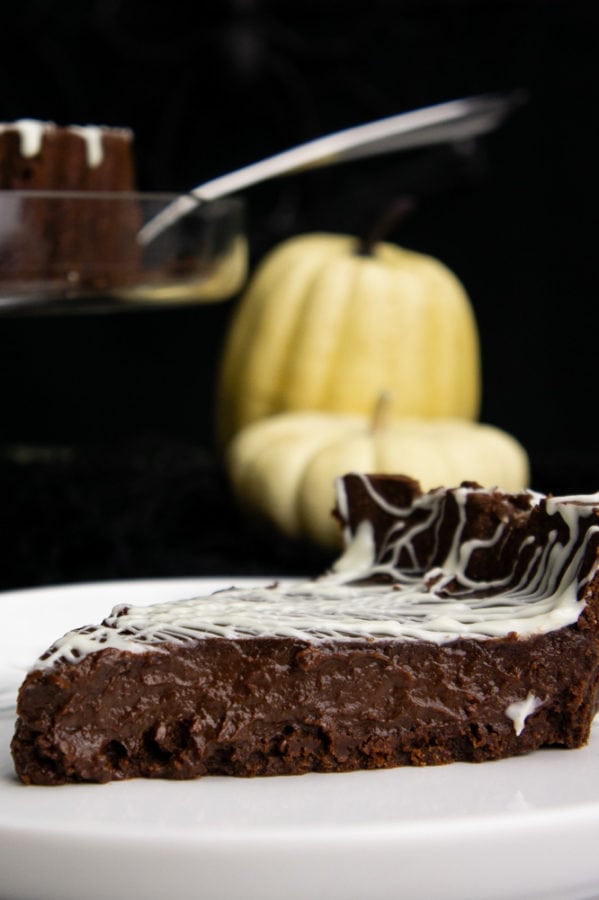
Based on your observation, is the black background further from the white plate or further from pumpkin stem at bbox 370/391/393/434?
the white plate

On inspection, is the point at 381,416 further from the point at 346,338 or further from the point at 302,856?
the point at 302,856

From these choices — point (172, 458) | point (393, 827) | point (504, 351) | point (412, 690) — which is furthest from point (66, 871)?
point (504, 351)

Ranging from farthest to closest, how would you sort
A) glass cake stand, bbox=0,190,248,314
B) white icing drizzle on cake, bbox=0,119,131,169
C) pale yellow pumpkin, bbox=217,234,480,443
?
pale yellow pumpkin, bbox=217,234,480,443
white icing drizzle on cake, bbox=0,119,131,169
glass cake stand, bbox=0,190,248,314

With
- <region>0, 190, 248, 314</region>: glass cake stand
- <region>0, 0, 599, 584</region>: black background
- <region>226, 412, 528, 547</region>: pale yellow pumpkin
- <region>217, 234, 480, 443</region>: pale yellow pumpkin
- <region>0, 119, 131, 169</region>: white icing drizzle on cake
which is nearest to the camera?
<region>0, 190, 248, 314</region>: glass cake stand

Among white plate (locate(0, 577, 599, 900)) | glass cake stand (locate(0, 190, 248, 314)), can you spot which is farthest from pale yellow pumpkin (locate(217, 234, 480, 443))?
white plate (locate(0, 577, 599, 900))

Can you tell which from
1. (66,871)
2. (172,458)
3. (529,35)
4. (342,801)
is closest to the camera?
(66,871)

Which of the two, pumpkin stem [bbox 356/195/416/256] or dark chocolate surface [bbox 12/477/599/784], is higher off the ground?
pumpkin stem [bbox 356/195/416/256]

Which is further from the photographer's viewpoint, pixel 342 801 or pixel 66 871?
pixel 342 801

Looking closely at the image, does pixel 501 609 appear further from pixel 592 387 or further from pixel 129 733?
pixel 592 387
